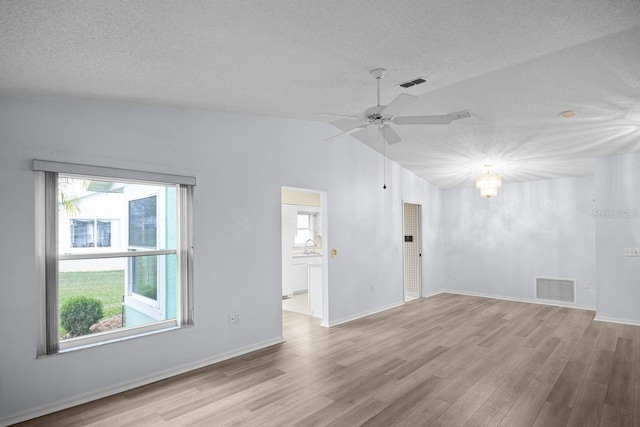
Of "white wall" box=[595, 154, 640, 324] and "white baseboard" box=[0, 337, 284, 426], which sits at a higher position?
"white wall" box=[595, 154, 640, 324]

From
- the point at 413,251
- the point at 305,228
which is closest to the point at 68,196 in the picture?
the point at 305,228

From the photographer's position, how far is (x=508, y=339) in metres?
4.66

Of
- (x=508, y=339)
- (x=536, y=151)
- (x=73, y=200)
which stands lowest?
(x=508, y=339)

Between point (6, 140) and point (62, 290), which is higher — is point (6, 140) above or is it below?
above

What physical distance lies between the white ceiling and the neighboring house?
90cm

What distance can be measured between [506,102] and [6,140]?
452 centimetres

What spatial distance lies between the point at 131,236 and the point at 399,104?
9.05 ft

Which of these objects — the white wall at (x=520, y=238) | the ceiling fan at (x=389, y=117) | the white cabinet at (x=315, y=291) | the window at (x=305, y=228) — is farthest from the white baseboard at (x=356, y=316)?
the ceiling fan at (x=389, y=117)

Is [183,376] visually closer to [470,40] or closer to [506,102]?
[470,40]

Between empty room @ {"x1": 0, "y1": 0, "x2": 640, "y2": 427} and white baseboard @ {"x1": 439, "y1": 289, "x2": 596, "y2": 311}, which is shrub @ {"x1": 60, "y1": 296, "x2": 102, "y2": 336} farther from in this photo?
white baseboard @ {"x1": 439, "y1": 289, "x2": 596, "y2": 311}

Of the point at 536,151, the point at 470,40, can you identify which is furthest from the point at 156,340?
the point at 536,151

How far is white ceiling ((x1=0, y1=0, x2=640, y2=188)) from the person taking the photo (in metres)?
1.92

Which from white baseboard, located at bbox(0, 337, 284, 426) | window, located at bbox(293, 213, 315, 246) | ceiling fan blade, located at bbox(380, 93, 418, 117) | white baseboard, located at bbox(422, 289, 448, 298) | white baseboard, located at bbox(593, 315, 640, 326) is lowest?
white baseboard, located at bbox(422, 289, 448, 298)

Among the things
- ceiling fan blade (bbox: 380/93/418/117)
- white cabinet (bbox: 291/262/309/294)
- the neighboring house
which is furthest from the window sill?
white cabinet (bbox: 291/262/309/294)
